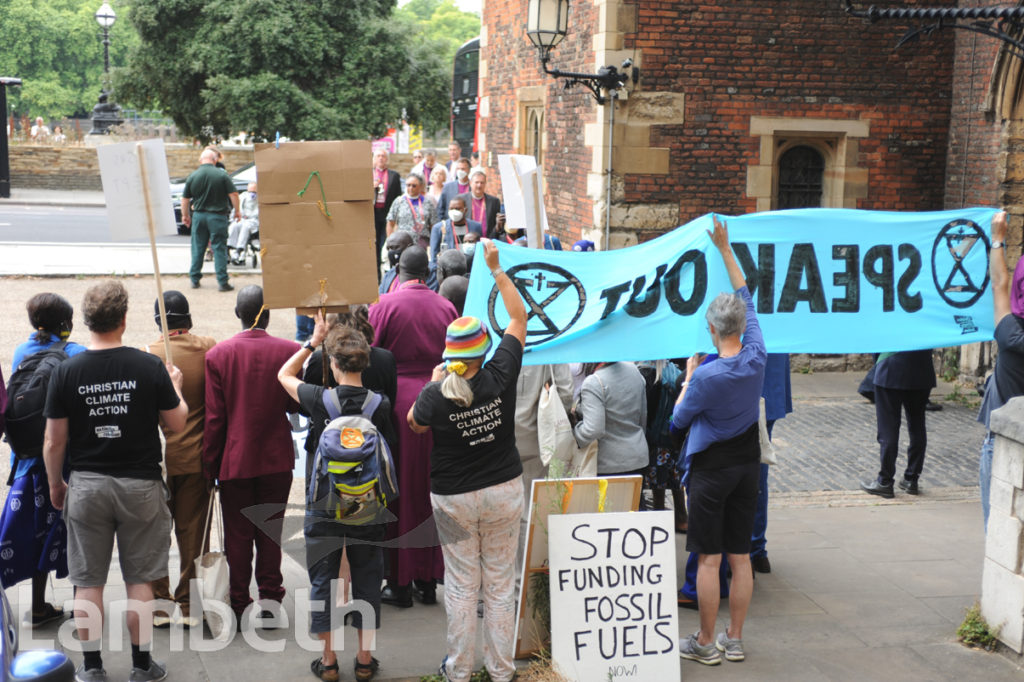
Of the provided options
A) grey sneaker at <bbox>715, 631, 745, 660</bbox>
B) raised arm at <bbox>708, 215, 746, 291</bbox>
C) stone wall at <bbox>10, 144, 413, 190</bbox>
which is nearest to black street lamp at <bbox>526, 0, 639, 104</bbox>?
raised arm at <bbox>708, 215, 746, 291</bbox>

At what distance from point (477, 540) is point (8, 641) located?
2.12 metres

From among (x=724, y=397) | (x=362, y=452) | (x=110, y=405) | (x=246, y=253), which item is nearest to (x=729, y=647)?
(x=724, y=397)

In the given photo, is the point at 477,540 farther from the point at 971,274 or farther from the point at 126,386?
the point at 971,274

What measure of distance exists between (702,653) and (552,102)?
1085 cm

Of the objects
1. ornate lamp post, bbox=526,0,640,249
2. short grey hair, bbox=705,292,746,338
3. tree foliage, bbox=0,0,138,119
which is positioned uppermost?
tree foliage, bbox=0,0,138,119

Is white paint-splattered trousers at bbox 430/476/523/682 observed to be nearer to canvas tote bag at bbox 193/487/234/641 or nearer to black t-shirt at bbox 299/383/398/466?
black t-shirt at bbox 299/383/398/466

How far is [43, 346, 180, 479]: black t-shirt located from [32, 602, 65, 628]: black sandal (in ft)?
4.03

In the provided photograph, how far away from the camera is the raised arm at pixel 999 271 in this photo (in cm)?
634

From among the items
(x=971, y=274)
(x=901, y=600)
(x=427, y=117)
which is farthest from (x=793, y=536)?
(x=427, y=117)

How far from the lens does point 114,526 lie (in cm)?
514

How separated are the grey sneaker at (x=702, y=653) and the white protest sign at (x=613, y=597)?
0.28 m

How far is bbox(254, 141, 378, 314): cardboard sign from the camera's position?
211 inches

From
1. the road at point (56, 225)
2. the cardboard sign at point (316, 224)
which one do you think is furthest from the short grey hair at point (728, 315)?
the road at point (56, 225)

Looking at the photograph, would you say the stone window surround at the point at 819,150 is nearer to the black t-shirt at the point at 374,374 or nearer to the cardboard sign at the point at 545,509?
the cardboard sign at the point at 545,509
